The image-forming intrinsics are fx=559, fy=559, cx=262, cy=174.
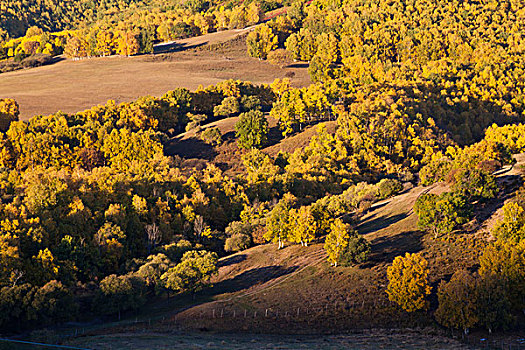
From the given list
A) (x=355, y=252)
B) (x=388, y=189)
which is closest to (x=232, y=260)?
(x=355, y=252)

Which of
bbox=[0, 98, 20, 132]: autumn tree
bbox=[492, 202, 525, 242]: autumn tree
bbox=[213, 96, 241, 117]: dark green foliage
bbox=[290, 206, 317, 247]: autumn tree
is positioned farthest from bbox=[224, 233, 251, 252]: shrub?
bbox=[0, 98, 20, 132]: autumn tree

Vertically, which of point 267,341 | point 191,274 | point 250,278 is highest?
point 267,341

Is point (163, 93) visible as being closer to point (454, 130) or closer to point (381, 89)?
point (381, 89)

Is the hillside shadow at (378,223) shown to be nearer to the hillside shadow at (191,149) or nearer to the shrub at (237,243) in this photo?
the shrub at (237,243)

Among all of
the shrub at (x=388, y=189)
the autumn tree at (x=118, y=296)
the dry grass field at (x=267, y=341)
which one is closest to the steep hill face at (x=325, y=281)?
the dry grass field at (x=267, y=341)

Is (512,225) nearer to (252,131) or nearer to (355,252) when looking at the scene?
(355,252)

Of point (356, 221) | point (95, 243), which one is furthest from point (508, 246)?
point (95, 243)
